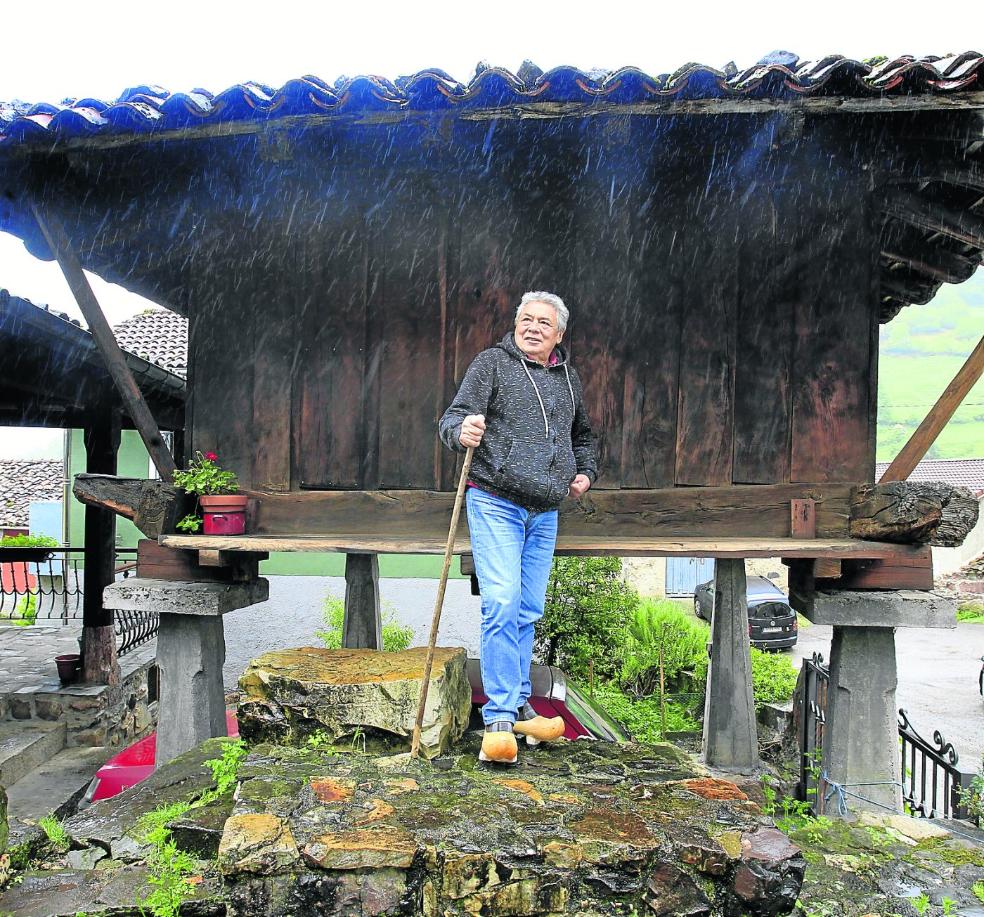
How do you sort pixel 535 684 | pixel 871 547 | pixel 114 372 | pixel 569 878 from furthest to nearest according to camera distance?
pixel 535 684 → pixel 114 372 → pixel 871 547 → pixel 569 878

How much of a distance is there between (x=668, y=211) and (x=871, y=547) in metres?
2.38

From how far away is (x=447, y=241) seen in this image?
16.9 ft

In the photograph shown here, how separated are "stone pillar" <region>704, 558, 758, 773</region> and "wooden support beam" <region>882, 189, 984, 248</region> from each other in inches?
117

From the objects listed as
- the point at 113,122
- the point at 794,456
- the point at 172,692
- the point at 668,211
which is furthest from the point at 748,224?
the point at 172,692

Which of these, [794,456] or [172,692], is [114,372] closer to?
[172,692]

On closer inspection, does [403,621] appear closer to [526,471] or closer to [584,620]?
[584,620]

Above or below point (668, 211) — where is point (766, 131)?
above

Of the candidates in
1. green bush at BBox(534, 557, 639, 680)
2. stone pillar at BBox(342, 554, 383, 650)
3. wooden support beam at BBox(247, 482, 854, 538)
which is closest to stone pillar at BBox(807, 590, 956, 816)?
wooden support beam at BBox(247, 482, 854, 538)

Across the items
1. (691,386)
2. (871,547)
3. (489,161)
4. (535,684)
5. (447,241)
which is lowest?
(535,684)

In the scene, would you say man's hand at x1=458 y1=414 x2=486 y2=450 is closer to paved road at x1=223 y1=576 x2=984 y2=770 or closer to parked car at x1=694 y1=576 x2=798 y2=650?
paved road at x1=223 y1=576 x2=984 y2=770

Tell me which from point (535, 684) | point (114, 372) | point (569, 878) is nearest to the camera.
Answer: point (569, 878)

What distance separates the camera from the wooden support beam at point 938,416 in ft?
14.3

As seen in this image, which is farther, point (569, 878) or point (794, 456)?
point (794, 456)

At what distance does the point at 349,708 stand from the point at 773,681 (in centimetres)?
1045
